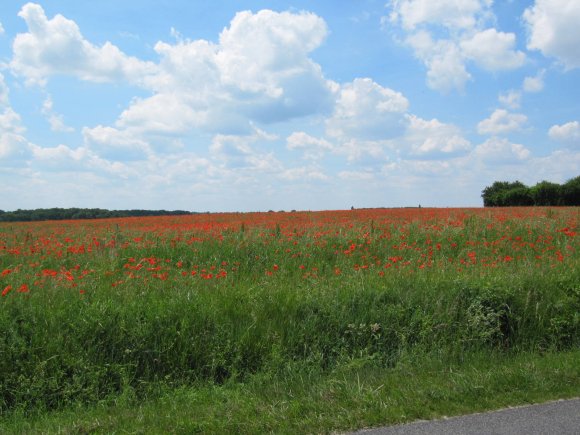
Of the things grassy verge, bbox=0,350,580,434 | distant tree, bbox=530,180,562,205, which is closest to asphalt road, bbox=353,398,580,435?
grassy verge, bbox=0,350,580,434

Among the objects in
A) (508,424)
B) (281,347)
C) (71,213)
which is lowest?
(508,424)

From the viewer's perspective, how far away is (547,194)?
131ft

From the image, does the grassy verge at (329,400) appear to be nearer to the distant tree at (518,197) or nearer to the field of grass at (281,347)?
→ the field of grass at (281,347)

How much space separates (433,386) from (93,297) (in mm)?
4607

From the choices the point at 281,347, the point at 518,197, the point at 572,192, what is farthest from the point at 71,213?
the point at 572,192

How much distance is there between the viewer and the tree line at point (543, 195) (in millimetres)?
38219

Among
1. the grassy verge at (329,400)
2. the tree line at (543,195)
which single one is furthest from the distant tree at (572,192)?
the grassy verge at (329,400)

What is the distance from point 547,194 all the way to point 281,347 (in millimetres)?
40117

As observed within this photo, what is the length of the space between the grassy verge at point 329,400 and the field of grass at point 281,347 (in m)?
0.02

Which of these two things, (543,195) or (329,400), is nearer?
(329,400)

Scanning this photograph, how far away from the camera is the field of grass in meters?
4.52

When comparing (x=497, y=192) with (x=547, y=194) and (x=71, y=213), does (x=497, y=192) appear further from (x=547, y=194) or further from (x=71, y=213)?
(x=71, y=213)

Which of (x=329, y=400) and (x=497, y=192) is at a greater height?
(x=497, y=192)

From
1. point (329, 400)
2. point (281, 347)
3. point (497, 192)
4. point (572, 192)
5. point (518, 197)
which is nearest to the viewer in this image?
point (329, 400)
